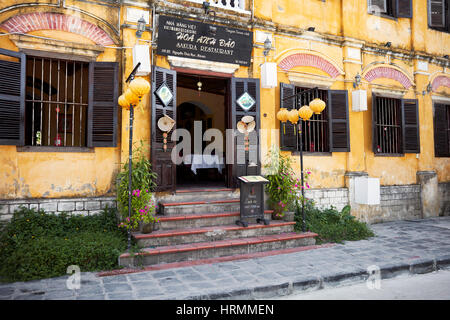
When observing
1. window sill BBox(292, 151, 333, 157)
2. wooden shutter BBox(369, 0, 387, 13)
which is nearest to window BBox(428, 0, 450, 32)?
wooden shutter BBox(369, 0, 387, 13)

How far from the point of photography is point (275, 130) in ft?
25.6

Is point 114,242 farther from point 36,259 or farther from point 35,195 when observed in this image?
point 35,195

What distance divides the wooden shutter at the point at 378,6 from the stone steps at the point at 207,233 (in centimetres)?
762

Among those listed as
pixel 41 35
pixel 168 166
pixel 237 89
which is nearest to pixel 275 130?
pixel 237 89

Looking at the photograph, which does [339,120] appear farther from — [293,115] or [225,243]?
[225,243]

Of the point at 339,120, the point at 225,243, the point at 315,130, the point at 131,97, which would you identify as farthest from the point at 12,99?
the point at 339,120

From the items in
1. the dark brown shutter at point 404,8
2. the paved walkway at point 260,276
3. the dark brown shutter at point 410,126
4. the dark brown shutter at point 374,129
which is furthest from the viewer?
the dark brown shutter at point 404,8

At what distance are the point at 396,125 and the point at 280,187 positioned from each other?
5.61 m

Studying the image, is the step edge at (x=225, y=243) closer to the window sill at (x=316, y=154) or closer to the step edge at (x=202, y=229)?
the step edge at (x=202, y=229)

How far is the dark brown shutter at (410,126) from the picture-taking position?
9688 millimetres

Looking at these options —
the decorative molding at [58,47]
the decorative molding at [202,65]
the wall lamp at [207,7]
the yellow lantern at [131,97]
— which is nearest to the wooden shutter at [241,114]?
the decorative molding at [202,65]

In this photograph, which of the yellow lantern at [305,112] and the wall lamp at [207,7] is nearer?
the yellow lantern at [305,112]

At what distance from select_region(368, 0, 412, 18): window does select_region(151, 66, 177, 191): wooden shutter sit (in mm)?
7540

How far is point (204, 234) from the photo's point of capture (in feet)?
19.0
